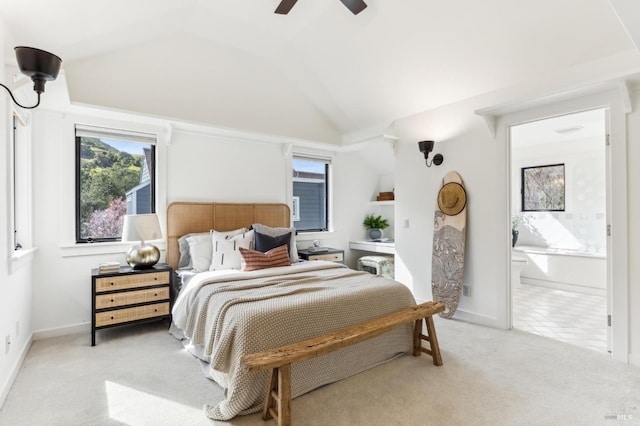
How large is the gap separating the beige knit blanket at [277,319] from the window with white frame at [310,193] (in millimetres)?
2013

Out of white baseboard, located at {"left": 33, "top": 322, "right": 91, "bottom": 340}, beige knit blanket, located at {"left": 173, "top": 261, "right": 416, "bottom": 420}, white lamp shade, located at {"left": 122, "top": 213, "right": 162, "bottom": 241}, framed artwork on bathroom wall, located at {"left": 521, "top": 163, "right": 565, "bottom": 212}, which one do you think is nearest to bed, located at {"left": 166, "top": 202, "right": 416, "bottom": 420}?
beige knit blanket, located at {"left": 173, "top": 261, "right": 416, "bottom": 420}

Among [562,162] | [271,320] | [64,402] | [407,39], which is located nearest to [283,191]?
[407,39]

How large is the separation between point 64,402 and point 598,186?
6.90 metres

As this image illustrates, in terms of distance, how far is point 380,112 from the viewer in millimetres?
4250

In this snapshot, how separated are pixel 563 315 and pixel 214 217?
4.34 metres

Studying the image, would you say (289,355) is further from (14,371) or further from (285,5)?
(285,5)

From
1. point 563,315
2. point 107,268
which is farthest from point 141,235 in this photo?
point 563,315

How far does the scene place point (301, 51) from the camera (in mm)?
3900

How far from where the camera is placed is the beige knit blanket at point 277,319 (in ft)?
6.52

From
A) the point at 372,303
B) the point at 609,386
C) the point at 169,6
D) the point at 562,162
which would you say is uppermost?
the point at 169,6

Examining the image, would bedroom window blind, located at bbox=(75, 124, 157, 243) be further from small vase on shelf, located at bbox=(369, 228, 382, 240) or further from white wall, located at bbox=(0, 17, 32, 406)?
small vase on shelf, located at bbox=(369, 228, 382, 240)

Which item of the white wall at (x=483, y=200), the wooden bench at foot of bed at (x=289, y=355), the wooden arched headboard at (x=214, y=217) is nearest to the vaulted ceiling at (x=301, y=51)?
the white wall at (x=483, y=200)

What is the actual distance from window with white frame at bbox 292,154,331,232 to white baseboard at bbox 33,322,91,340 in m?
2.81

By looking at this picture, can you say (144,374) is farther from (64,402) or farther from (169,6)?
(169,6)
